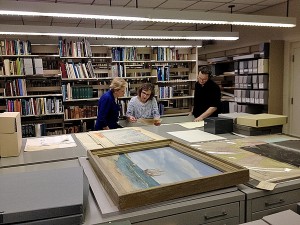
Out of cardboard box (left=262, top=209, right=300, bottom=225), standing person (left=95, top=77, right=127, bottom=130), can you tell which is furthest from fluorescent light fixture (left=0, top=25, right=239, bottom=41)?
cardboard box (left=262, top=209, right=300, bottom=225)

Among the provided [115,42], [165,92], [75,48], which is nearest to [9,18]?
[75,48]

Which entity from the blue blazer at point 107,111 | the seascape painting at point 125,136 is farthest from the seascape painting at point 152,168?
the blue blazer at point 107,111

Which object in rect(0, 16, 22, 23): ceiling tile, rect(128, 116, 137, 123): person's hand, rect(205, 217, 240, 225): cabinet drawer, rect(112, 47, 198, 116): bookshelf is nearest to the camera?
rect(205, 217, 240, 225): cabinet drawer

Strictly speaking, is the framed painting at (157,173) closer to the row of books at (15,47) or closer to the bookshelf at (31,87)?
the bookshelf at (31,87)

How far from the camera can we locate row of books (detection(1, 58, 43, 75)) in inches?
198

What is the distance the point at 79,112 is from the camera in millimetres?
5578

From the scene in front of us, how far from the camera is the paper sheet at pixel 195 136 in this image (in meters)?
2.23

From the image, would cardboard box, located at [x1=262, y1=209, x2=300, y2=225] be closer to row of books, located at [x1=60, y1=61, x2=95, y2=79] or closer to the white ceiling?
the white ceiling

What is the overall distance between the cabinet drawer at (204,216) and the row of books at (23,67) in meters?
4.75

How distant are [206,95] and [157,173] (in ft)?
8.83

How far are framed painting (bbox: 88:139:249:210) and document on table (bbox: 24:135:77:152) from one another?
639 mm

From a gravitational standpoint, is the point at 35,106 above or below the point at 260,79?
below

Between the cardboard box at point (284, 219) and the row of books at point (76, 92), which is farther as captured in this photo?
the row of books at point (76, 92)

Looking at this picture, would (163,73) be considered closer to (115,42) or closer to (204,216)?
(115,42)
